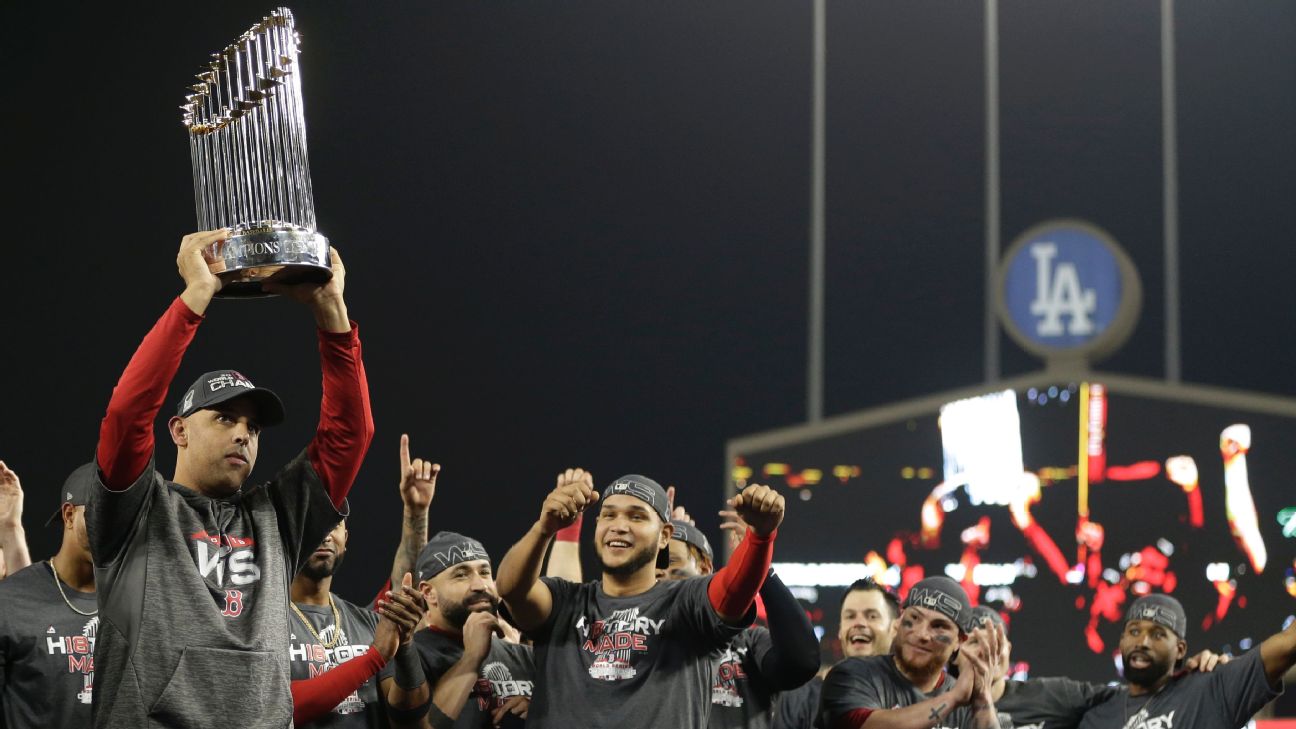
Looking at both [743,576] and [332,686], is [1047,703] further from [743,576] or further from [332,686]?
[332,686]

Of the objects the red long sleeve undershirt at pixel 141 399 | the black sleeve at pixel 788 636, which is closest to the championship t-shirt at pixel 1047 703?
the black sleeve at pixel 788 636

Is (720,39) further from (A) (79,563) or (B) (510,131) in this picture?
(A) (79,563)

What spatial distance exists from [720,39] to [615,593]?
8.35m

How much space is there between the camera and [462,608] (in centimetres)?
342

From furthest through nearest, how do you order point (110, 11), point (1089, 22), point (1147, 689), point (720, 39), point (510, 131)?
point (1089, 22) < point (720, 39) < point (510, 131) < point (110, 11) < point (1147, 689)

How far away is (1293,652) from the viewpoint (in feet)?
12.3

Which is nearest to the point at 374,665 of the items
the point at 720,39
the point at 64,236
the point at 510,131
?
the point at 64,236

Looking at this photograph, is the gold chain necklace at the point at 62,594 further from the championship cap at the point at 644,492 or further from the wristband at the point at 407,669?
the championship cap at the point at 644,492

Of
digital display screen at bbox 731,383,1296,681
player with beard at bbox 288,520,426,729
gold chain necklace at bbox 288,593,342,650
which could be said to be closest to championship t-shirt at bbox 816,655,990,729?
player with beard at bbox 288,520,426,729

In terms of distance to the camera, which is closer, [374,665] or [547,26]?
[374,665]

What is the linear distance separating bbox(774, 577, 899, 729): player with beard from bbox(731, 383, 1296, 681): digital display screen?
2.75 metres

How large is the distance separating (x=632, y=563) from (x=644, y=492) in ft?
0.55

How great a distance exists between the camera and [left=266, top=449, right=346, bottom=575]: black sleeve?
8.36ft

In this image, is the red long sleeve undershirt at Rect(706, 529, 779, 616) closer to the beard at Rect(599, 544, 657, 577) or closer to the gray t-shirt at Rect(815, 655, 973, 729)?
the beard at Rect(599, 544, 657, 577)
